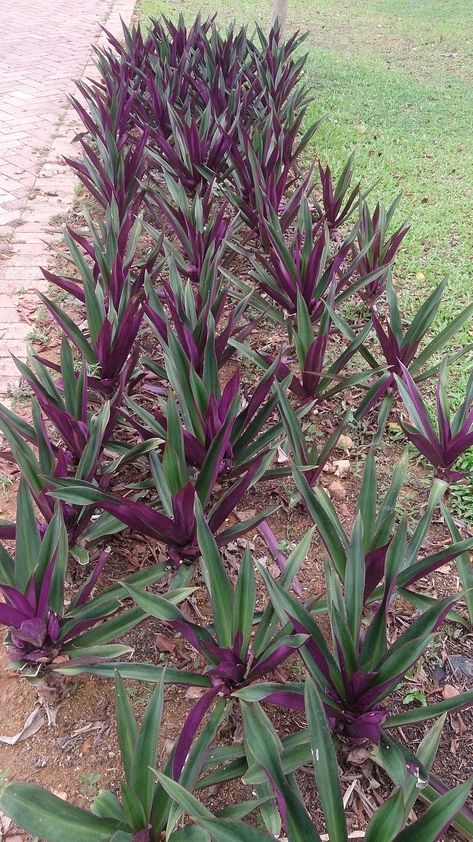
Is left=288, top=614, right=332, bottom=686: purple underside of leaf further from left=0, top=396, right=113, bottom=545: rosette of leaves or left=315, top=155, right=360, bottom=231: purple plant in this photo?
left=315, top=155, right=360, bottom=231: purple plant

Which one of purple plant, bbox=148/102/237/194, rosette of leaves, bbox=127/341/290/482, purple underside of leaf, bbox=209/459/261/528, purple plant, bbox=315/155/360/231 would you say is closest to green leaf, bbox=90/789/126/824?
purple underside of leaf, bbox=209/459/261/528

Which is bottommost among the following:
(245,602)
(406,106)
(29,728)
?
(29,728)

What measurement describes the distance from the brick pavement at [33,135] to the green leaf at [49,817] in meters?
1.79

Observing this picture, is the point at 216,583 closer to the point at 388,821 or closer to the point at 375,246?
the point at 388,821

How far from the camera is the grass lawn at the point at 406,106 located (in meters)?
4.02

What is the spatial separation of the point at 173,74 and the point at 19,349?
2.68m

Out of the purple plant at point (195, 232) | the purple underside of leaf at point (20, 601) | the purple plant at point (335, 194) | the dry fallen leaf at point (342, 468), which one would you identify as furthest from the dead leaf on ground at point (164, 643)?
the purple plant at point (335, 194)

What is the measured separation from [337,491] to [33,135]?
4.11m

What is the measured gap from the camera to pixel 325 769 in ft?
3.78

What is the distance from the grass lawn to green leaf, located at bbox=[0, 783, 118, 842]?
7.83 ft

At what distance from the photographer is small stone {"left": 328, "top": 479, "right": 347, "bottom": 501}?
2.32m

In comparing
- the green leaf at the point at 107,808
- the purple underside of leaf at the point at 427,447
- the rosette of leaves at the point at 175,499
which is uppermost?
the purple underside of leaf at the point at 427,447

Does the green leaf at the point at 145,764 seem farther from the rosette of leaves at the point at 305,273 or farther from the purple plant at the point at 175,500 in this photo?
the rosette of leaves at the point at 305,273

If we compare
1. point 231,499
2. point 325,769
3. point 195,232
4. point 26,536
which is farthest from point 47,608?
point 195,232
